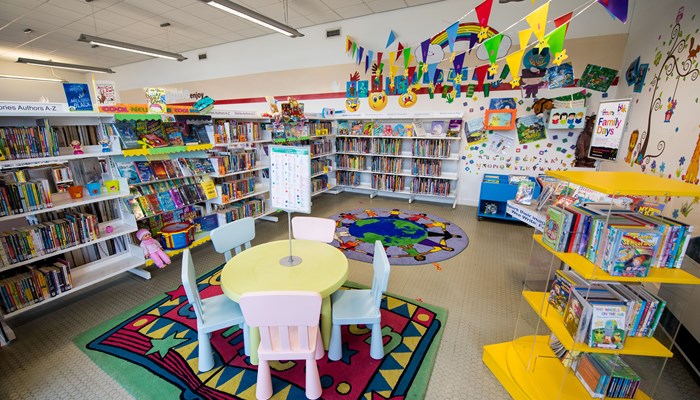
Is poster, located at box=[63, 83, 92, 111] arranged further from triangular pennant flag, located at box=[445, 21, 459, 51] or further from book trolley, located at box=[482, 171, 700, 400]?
triangular pennant flag, located at box=[445, 21, 459, 51]

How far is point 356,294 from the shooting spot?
7.10 feet

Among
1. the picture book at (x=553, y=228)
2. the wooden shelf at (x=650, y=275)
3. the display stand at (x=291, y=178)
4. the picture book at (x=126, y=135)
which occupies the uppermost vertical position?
the picture book at (x=126, y=135)

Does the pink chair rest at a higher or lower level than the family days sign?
lower

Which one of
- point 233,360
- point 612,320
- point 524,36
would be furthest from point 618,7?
point 233,360

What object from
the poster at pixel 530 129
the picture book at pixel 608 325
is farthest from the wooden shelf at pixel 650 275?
the poster at pixel 530 129

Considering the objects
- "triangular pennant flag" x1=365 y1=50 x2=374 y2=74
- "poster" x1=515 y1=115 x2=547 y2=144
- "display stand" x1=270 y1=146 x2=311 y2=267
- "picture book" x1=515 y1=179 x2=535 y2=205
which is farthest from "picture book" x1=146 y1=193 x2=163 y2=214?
"poster" x1=515 y1=115 x2=547 y2=144

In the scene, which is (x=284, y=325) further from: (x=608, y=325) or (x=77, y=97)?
(x=77, y=97)

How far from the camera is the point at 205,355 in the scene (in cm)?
195

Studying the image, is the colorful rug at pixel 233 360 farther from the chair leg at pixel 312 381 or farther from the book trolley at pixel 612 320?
the book trolley at pixel 612 320

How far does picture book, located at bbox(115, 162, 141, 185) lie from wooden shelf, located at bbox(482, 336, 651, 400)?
3.67 m

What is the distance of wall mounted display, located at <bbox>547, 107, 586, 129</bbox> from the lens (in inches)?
178

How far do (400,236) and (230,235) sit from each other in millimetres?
2601

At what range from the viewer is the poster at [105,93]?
104 inches

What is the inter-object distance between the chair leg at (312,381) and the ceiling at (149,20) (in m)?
5.80
